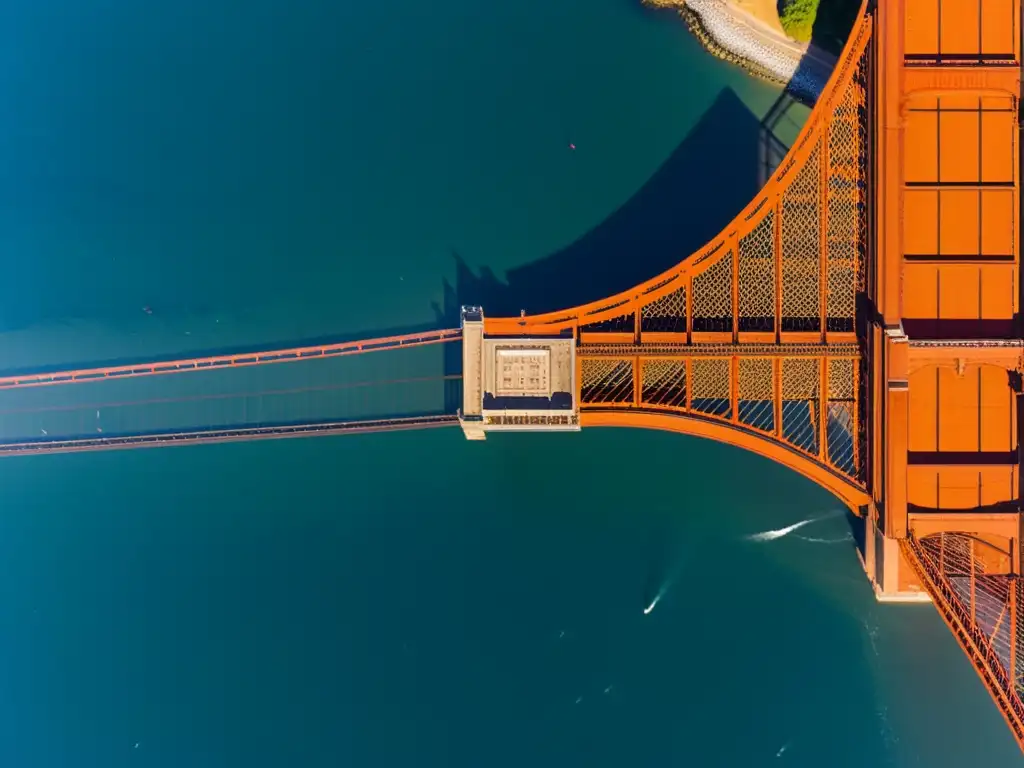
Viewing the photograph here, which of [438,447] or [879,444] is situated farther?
[438,447]

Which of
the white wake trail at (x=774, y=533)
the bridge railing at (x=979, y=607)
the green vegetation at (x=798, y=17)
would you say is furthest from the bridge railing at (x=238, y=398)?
the green vegetation at (x=798, y=17)

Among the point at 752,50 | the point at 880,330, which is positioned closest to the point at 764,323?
the point at 880,330

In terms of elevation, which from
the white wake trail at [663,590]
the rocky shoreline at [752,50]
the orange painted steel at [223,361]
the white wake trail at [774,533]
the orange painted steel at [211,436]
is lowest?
the white wake trail at [663,590]

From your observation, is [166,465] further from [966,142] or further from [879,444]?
[966,142]

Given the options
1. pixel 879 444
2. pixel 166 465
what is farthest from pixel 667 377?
pixel 166 465

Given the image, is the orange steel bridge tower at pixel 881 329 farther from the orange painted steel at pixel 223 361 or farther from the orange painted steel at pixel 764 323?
the orange painted steel at pixel 223 361

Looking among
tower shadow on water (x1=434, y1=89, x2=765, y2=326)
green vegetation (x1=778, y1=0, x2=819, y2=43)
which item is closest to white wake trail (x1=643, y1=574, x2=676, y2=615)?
tower shadow on water (x1=434, y1=89, x2=765, y2=326)

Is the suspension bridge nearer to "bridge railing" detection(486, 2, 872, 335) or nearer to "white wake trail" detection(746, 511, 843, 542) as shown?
"bridge railing" detection(486, 2, 872, 335)
